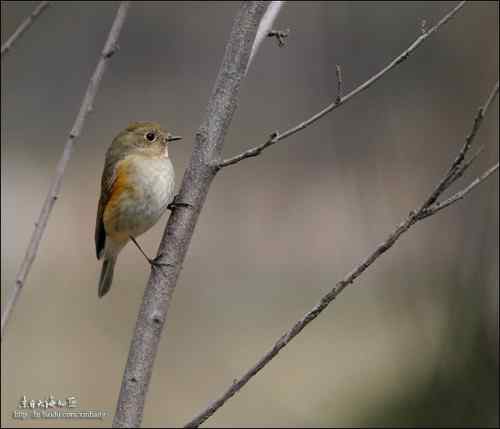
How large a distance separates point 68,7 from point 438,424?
399 inches

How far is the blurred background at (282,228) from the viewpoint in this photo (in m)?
5.04

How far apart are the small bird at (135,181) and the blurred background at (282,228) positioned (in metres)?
1.78

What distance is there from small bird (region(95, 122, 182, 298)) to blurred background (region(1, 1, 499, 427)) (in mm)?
1779

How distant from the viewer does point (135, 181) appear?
3479 mm

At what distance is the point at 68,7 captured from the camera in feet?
42.9

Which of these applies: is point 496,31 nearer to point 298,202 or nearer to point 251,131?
point 298,202

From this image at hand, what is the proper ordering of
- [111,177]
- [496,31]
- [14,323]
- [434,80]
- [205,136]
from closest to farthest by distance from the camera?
1. [205,136]
2. [111,177]
3. [496,31]
4. [434,80]
5. [14,323]

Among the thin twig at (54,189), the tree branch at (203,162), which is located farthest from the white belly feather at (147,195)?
the thin twig at (54,189)

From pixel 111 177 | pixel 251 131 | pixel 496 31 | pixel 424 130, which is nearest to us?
pixel 111 177


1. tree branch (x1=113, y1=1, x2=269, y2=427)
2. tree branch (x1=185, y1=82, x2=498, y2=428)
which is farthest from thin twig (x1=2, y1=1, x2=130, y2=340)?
tree branch (x1=185, y1=82, x2=498, y2=428)

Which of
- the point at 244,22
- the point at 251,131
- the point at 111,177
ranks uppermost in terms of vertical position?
the point at 251,131

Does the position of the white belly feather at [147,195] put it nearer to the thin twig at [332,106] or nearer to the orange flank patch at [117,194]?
the orange flank patch at [117,194]

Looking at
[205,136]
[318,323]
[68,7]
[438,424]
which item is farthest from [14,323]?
[205,136]

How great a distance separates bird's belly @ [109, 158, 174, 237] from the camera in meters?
3.30
